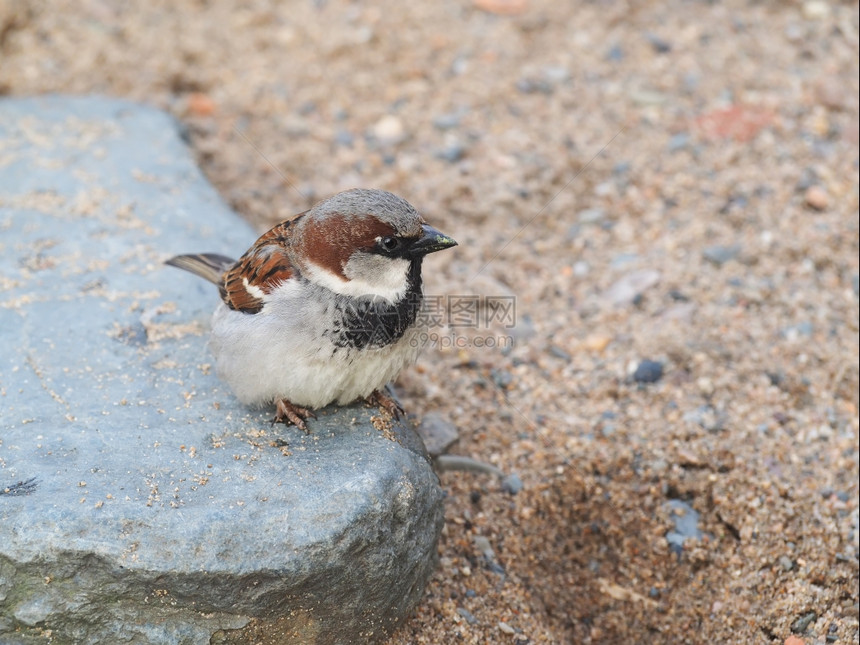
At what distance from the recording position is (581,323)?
15.8 feet

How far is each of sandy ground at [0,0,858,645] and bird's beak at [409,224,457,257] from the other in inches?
47.3

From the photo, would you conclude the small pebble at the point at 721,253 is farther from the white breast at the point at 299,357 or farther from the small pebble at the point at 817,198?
the white breast at the point at 299,357

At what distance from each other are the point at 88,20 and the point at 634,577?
18.3 feet

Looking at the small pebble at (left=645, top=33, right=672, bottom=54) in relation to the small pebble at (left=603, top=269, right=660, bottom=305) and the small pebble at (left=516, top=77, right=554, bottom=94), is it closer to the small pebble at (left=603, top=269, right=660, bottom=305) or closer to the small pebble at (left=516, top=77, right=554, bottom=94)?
the small pebble at (left=516, top=77, right=554, bottom=94)

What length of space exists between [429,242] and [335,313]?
446mm

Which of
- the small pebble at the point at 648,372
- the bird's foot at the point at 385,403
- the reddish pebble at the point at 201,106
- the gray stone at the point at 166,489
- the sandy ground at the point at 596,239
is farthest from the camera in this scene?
the reddish pebble at the point at 201,106

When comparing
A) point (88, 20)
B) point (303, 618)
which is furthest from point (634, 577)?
point (88, 20)

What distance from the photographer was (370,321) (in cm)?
323

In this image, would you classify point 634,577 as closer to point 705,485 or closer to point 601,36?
point 705,485

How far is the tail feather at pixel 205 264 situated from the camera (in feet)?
12.7

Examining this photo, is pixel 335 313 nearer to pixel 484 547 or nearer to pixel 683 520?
pixel 484 547

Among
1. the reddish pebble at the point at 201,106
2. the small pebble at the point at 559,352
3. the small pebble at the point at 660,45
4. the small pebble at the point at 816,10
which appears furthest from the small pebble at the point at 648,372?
the reddish pebble at the point at 201,106

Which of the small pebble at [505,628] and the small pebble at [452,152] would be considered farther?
the small pebble at [452,152]

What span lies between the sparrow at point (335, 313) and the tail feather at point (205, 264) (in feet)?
1.62
